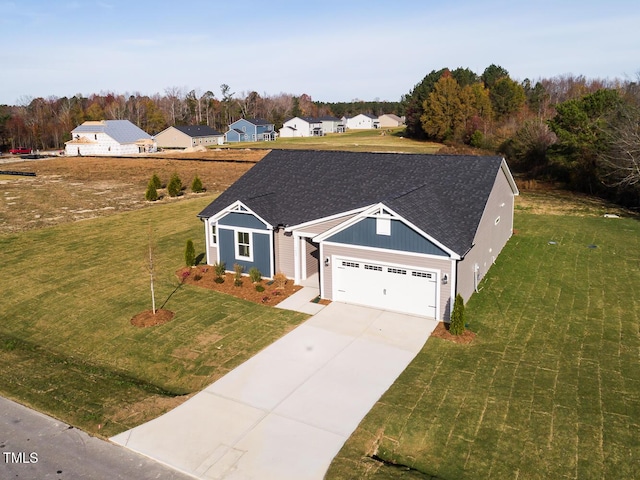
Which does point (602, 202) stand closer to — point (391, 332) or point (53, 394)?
point (391, 332)

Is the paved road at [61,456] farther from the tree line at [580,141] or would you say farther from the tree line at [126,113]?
the tree line at [126,113]

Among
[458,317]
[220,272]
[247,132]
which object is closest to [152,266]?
[220,272]

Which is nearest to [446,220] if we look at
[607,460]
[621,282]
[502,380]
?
[502,380]

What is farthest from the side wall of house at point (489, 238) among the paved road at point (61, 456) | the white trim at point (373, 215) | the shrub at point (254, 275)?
the paved road at point (61, 456)

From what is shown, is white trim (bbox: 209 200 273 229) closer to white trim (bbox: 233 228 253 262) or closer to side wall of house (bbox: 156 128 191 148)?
white trim (bbox: 233 228 253 262)

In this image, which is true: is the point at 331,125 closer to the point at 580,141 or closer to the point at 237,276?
the point at 580,141
